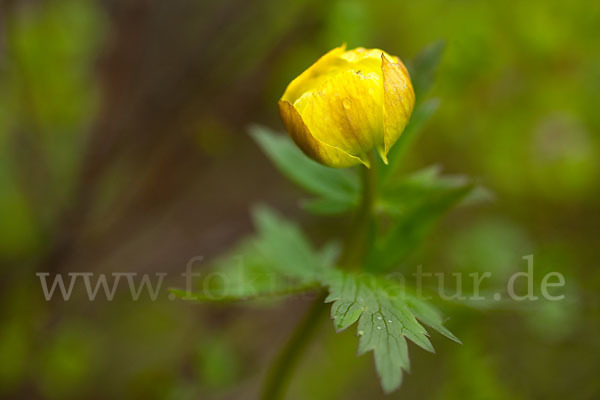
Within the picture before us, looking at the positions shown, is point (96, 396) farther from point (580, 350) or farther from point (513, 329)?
point (580, 350)

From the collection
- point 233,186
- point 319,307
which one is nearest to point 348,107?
point 319,307

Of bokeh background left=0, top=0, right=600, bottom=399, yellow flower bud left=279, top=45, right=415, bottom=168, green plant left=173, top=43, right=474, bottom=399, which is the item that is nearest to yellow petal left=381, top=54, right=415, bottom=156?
yellow flower bud left=279, top=45, right=415, bottom=168

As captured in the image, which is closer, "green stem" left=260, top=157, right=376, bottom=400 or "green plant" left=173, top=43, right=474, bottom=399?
"green plant" left=173, top=43, right=474, bottom=399

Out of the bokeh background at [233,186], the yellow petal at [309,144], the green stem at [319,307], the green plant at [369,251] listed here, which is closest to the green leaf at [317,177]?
the green plant at [369,251]

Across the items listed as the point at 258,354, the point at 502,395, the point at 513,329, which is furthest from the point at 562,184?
the point at 258,354

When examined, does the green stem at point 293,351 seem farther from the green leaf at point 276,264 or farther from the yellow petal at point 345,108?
the yellow petal at point 345,108

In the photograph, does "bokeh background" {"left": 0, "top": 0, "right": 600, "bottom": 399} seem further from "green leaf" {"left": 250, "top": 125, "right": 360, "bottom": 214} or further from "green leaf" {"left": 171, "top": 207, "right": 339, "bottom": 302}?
"green leaf" {"left": 250, "top": 125, "right": 360, "bottom": 214}
